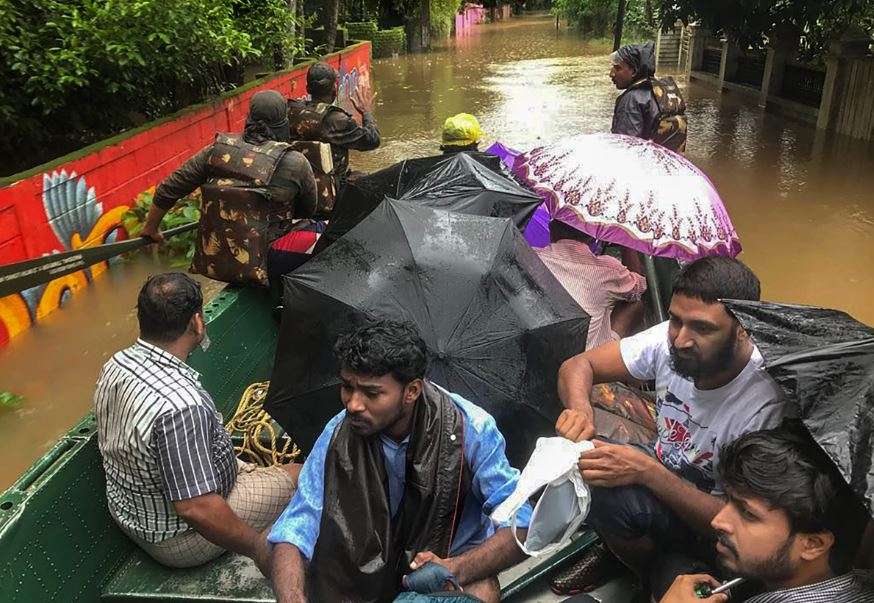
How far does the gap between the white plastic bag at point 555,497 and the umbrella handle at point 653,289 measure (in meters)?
2.07

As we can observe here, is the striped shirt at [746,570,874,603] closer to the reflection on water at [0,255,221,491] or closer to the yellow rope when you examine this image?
the yellow rope

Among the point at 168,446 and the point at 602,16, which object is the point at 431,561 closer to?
the point at 168,446

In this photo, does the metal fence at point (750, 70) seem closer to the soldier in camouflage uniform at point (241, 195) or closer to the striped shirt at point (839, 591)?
the soldier in camouflage uniform at point (241, 195)

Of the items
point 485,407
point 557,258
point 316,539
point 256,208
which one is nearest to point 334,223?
point 256,208

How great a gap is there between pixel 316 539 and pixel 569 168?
2.15 metres

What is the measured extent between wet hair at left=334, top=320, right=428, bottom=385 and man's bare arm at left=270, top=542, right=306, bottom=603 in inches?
21.3

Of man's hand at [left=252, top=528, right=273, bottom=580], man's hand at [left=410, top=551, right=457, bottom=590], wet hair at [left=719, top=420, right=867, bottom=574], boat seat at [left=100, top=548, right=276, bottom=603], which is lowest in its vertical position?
boat seat at [left=100, top=548, right=276, bottom=603]

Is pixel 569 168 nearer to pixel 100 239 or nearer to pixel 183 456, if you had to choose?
pixel 183 456

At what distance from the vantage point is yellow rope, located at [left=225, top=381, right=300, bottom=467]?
312 cm

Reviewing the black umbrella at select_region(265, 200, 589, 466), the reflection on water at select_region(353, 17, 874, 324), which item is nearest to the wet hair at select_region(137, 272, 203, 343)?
the black umbrella at select_region(265, 200, 589, 466)

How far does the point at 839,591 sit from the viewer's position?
5.05ft

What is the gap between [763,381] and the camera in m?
2.11

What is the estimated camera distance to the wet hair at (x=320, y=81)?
17.5ft

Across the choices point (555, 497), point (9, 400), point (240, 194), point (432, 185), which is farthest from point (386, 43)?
point (555, 497)
